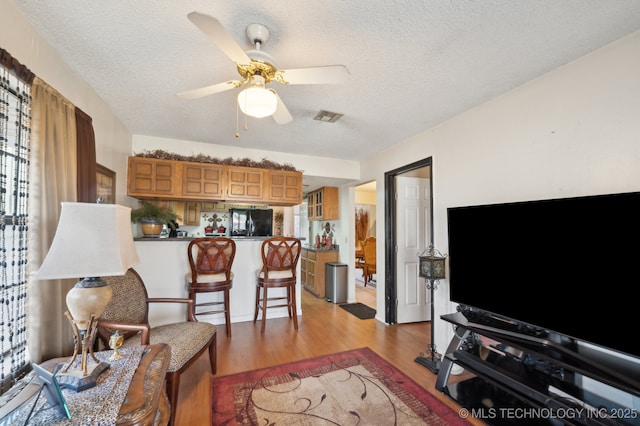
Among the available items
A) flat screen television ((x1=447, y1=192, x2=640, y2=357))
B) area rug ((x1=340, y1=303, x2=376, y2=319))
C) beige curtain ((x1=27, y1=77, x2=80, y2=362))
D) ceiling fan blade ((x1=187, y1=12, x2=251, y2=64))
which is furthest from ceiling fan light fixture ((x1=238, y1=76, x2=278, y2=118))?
area rug ((x1=340, y1=303, x2=376, y2=319))

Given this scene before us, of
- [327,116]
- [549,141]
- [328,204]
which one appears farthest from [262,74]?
[328,204]

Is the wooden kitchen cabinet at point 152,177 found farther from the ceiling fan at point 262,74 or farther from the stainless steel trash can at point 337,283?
the stainless steel trash can at point 337,283

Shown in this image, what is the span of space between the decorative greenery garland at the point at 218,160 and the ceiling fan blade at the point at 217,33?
95.6 inches

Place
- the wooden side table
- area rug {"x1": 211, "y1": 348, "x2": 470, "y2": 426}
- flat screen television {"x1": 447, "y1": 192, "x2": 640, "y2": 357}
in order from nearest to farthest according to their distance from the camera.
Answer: the wooden side table
flat screen television {"x1": 447, "y1": 192, "x2": 640, "y2": 357}
area rug {"x1": 211, "y1": 348, "x2": 470, "y2": 426}

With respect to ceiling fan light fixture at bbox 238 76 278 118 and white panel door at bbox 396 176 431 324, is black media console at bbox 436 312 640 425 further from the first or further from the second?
ceiling fan light fixture at bbox 238 76 278 118

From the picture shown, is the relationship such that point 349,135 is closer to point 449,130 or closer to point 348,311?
point 449,130

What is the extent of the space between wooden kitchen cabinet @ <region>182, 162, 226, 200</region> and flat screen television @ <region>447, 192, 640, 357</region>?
302cm

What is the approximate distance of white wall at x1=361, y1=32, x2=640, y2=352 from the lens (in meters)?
1.60

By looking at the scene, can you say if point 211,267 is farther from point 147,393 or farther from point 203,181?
point 147,393

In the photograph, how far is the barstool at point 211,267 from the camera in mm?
3096

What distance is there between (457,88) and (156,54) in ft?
7.53

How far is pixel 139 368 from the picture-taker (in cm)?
121

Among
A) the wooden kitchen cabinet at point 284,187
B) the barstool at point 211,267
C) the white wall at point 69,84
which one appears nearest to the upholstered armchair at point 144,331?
the barstool at point 211,267

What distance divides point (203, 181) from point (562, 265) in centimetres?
373
